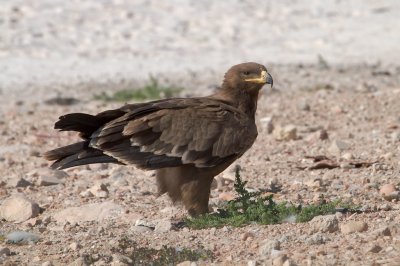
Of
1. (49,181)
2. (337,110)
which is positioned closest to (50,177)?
(49,181)

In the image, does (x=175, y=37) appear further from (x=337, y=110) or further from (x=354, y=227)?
(x=354, y=227)

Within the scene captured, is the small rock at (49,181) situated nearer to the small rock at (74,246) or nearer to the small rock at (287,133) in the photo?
the small rock at (74,246)

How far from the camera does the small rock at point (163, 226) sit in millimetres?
7625

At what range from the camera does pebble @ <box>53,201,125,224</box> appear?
322 inches

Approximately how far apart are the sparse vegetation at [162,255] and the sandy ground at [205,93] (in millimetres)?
73

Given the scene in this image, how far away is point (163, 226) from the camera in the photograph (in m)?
7.70

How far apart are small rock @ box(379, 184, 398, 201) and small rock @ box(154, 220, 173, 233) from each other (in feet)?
5.39

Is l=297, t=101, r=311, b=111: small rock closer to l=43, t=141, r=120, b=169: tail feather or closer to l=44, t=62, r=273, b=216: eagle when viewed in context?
l=44, t=62, r=273, b=216: eagle

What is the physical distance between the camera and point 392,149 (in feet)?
33.0

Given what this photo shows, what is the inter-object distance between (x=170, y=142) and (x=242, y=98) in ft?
3.23

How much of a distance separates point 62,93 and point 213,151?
23.2 feet

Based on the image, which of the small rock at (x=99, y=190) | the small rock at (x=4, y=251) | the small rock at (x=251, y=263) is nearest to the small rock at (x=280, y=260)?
the small rock at (x=251, y=263)

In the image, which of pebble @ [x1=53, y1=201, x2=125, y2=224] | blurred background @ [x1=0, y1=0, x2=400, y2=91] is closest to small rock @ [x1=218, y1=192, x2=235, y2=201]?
pebble @ [x1=53, y1=201, x2=125, y2=224]

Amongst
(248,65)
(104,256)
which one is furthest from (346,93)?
(104,256)
